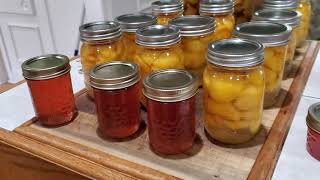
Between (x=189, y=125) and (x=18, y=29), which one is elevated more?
(x=189, y=125)

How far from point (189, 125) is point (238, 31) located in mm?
Answer: 194

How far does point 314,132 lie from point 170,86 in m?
0.20

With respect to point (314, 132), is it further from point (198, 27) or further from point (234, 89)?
point (198, 27)

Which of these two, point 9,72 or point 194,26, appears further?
point 9,72

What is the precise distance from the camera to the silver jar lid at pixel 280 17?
0.62 m

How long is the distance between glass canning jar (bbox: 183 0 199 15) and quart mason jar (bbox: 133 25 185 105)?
0.75 ft

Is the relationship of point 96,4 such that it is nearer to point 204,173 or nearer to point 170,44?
point 170,44

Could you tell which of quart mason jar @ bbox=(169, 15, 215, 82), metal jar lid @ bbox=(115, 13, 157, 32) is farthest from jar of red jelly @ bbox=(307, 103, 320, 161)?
metal jar lid @ bbox=(115, 13, 157, 32)

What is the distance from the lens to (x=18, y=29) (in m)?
2.15

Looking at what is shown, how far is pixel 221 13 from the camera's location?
24.4 inches

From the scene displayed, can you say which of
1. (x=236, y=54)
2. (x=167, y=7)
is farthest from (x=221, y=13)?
(x=236, y=54)

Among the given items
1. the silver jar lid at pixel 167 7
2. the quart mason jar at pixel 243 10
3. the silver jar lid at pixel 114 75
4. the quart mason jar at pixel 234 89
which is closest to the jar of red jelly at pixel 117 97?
the silver jar lid at pixel 114 75

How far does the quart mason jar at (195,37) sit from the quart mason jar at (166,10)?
0.24 feet

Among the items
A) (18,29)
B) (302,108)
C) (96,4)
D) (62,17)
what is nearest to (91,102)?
(302,108)
